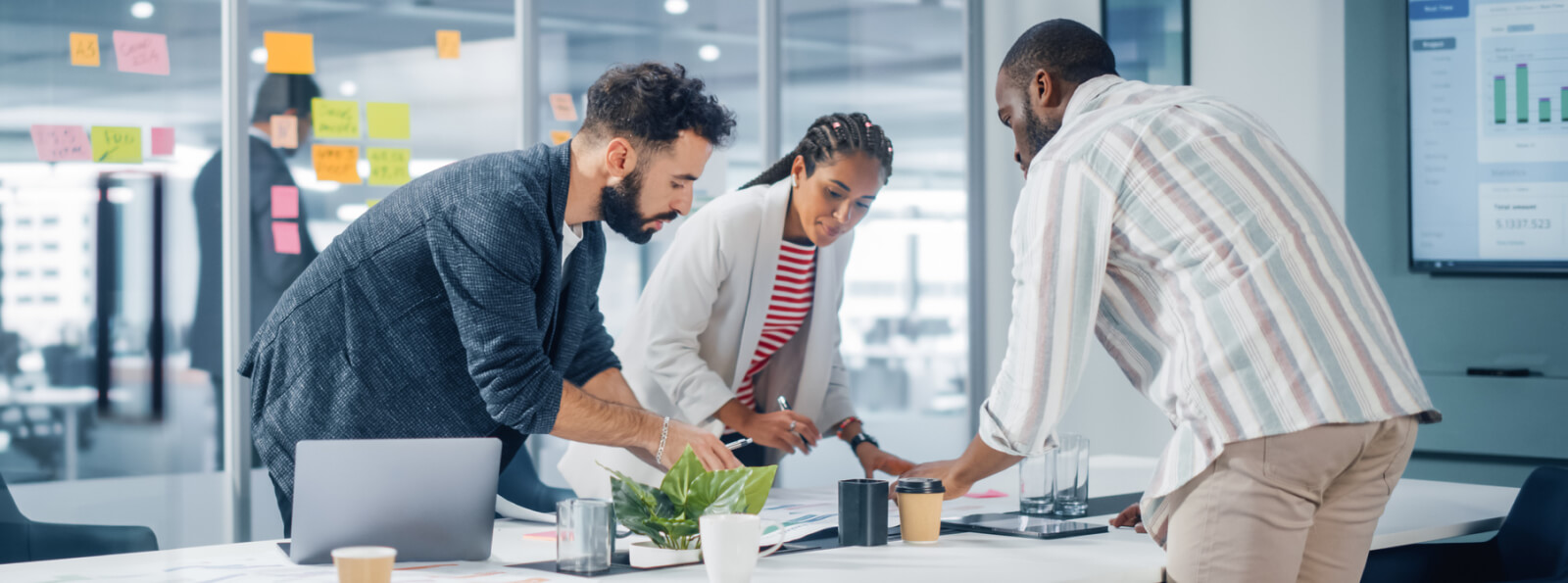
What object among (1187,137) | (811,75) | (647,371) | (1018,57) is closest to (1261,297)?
(1187,137)

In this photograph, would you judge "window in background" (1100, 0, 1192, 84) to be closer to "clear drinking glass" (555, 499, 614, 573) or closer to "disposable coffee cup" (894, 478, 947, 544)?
"disposable coffee cup" (894, 478, 947, 544)

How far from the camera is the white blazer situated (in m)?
2.65

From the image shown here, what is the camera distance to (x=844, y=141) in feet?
8.89

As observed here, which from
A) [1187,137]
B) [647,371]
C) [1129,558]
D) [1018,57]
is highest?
[1018,57]

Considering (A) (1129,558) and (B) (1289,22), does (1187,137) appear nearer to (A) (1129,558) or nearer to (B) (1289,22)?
(A) (1129,558)

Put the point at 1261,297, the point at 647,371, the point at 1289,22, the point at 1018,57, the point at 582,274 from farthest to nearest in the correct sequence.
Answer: the point at 1289,22 < the point at 647,371 < the point at 582,274 < the point at 1018,57 < the point at 1261,297

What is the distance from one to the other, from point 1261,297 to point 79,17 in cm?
301

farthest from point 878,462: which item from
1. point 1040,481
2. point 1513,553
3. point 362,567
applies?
point 362,567

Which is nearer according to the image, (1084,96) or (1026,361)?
(1026,361)

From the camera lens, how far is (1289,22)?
4.20 metres

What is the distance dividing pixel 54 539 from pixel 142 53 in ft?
4.54

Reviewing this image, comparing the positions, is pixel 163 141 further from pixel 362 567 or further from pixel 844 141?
pixel 362 567

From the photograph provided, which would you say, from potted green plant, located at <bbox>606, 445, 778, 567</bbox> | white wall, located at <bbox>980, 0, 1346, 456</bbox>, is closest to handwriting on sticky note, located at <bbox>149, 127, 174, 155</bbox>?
potted green plant, located at <bbox>606, 445, 778, 567</bbox>

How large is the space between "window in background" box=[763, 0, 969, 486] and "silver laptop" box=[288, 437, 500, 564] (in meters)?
3.05
